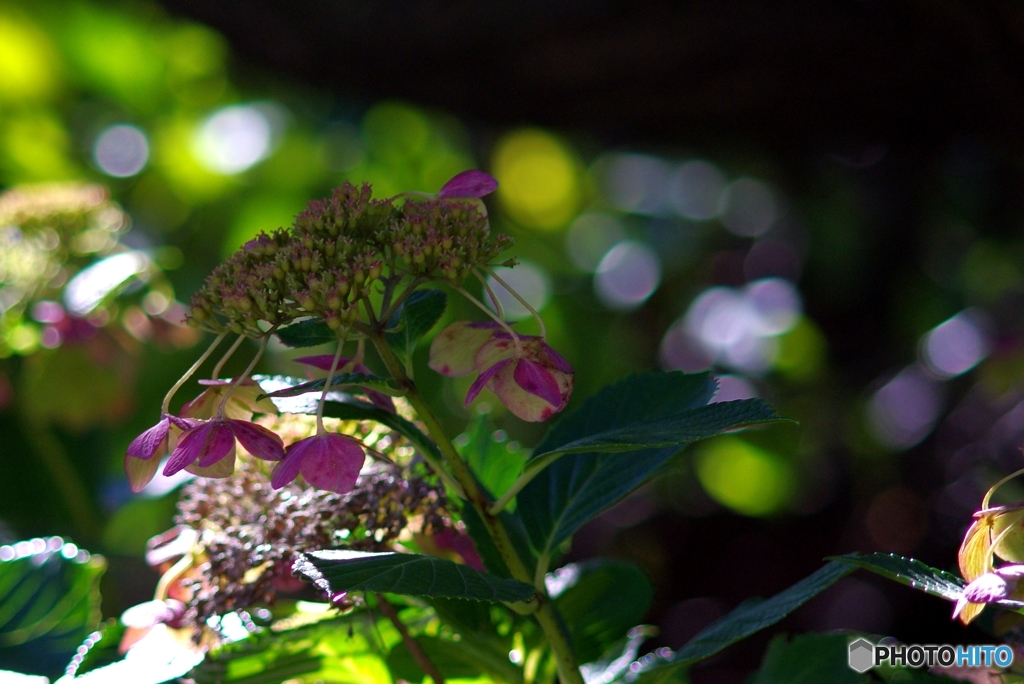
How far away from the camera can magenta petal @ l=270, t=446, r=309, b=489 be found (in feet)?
1.36

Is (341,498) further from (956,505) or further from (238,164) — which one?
(238,164)

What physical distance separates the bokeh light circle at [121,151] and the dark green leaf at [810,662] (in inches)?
68.7

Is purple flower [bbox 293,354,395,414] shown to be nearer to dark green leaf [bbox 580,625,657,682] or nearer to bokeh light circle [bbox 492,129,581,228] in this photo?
dark green leaf [bbox 580,625,657,682]

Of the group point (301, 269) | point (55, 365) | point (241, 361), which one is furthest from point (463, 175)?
point (241, 361)

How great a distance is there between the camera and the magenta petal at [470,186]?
0.49 metres

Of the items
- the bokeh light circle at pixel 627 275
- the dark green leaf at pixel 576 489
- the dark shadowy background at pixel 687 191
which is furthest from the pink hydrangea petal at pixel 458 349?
the bokeh light circle at pixel 627 275

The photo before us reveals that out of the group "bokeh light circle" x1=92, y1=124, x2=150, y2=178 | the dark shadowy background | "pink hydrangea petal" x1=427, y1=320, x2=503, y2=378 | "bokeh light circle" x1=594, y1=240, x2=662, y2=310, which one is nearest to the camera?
"pink hydrangea petal" x1=427, y1=320, x2=503, y2=378

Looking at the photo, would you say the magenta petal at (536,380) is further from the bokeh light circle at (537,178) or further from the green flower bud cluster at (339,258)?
the bokeh light circle at (537,178)

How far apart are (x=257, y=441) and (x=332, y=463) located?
5 centimetres

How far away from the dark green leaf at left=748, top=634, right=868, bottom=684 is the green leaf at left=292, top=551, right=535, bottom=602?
0.20 metres

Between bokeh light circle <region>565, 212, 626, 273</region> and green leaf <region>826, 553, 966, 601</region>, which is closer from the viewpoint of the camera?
green leaf <region>826, 553, 966, 601</region>

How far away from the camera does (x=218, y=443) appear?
1.43ft

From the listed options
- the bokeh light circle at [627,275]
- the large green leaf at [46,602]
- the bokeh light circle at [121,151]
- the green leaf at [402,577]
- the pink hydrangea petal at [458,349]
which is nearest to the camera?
the green leaf at [402,577]

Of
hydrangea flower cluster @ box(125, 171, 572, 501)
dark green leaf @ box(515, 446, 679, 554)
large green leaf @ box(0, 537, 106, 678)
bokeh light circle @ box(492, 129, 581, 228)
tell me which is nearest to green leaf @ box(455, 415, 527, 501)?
dark green leaf @ box(515, 446, 679, 554)
